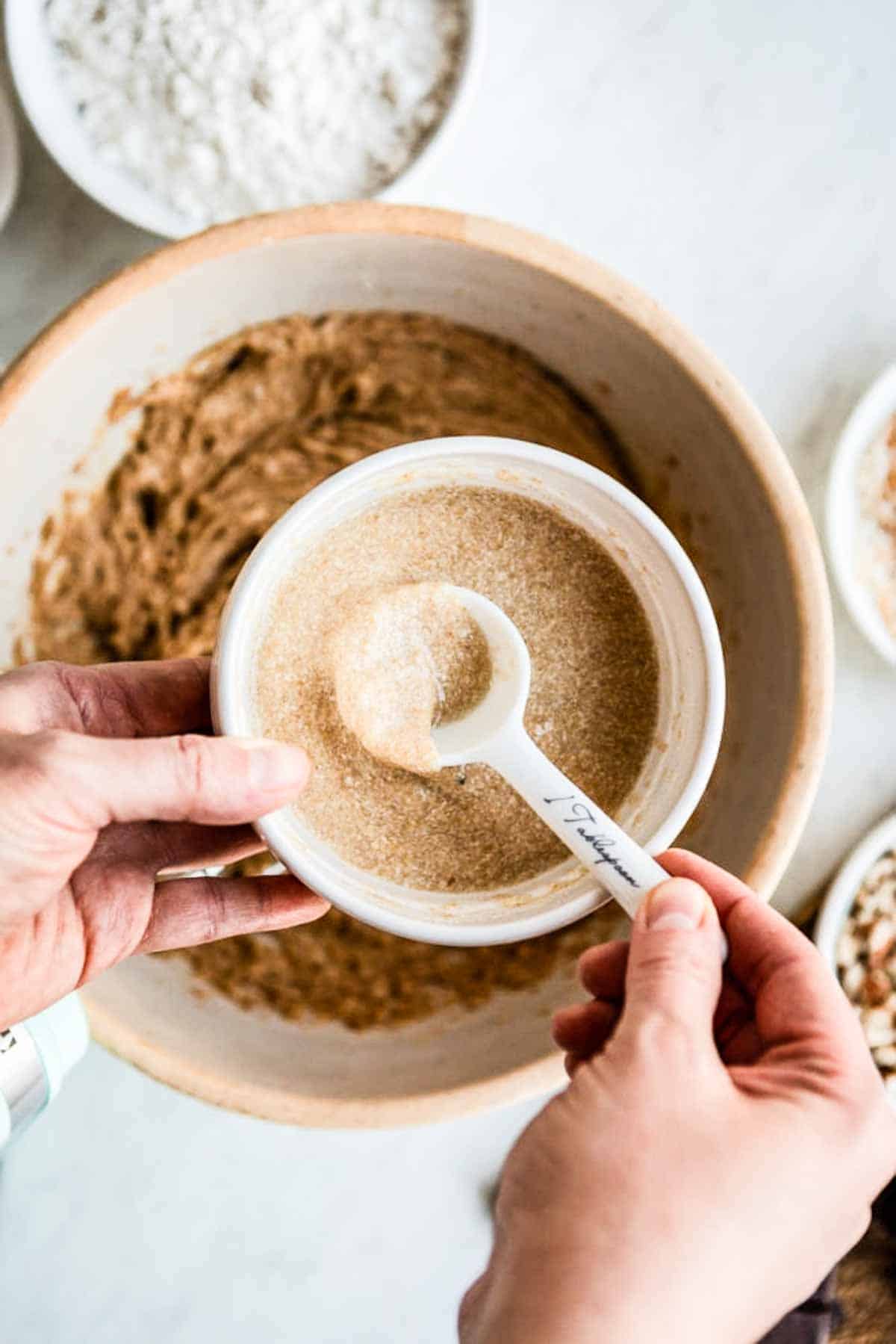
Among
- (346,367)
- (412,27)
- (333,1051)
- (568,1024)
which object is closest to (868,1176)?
(568,1024)

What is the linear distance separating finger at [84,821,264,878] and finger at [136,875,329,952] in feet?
0.05

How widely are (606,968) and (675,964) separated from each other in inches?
4.4

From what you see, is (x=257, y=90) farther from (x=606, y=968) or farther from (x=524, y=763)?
(x=606, y=968)

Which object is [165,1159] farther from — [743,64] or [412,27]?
[743,64]

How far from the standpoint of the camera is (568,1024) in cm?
69

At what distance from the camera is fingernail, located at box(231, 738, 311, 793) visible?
614mm

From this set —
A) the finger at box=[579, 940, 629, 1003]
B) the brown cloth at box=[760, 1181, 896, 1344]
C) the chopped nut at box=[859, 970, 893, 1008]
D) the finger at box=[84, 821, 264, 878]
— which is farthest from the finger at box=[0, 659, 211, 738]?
the brown cloth at box=[760, 1181, 896, 1344]

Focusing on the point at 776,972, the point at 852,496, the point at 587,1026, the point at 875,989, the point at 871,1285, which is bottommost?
the point at 871,1285

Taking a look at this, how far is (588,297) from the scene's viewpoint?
75 cm

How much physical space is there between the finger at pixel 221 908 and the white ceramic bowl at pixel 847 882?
1.46ft

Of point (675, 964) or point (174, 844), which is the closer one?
point (675, 964)

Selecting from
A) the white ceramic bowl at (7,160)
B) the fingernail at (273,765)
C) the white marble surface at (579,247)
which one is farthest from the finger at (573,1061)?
the white ceramic bowl at (7,160)

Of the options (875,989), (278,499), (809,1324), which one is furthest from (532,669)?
(809,1324)

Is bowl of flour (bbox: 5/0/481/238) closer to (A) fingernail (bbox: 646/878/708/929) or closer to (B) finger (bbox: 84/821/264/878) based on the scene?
(B) finger (bbox: 84/821/264/878)
